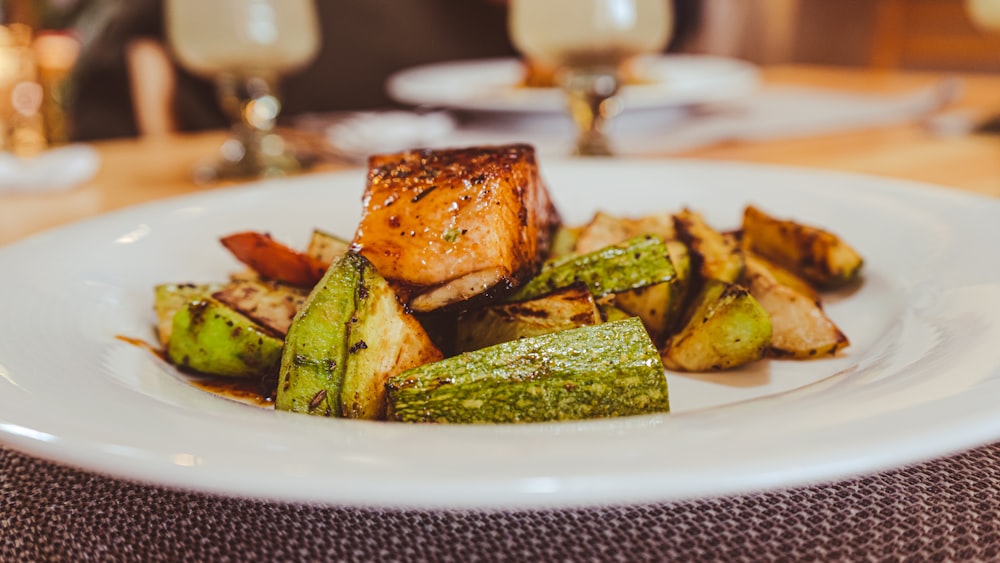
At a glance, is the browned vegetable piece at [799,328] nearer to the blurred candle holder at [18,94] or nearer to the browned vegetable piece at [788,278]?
the browned vegetable piece at [788,278]

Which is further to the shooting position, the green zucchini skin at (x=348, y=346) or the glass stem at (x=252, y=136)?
the glass stem at (x=252, y=136)

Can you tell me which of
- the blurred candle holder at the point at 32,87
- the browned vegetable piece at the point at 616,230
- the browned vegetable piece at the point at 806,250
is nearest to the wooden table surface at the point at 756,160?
the blurred candle holder at the point at 32,87

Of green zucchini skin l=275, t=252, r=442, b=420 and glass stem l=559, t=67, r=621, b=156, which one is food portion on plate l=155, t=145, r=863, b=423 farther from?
glass stem l=559, t=67, r=621, b=156

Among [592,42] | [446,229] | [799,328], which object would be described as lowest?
[799,328]

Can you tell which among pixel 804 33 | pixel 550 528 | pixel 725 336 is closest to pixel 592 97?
pixel 725 336

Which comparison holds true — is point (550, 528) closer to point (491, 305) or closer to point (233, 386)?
point (491, 305)

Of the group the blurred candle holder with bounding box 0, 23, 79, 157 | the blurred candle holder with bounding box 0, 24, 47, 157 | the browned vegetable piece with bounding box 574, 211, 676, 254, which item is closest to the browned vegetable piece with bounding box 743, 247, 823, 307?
the browned vegetable piece with bounding box 574, 211, 676, 254

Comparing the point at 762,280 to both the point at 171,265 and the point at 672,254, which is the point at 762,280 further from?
the point at 171,265
